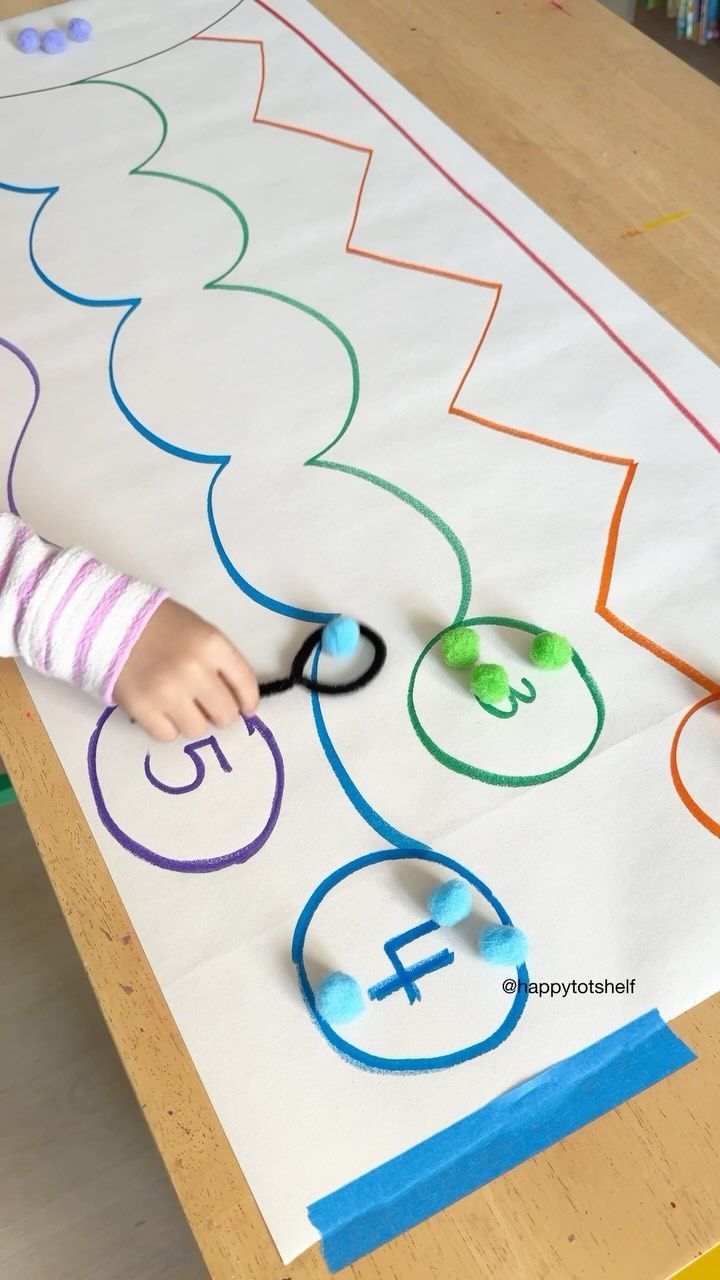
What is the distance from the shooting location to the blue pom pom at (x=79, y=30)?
2.85ft

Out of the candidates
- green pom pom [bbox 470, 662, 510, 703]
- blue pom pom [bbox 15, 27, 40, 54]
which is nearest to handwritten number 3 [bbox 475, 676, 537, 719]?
green pom pom [bbox 470, 662, 510, 703]

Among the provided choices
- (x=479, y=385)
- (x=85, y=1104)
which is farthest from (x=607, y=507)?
(x=85, y=1104)

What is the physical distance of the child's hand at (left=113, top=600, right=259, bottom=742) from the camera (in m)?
0.51

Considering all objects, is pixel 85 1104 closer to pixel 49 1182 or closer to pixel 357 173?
pixel 49 1182

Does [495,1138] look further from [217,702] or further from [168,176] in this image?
[168,176]

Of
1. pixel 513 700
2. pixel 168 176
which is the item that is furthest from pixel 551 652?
pixel 168 176

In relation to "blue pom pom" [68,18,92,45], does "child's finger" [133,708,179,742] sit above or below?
below

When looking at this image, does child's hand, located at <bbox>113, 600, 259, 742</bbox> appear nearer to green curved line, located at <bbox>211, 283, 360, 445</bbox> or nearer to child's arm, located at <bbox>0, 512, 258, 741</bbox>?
child's arm, located at <bbox>0, 512, 258, 741</bbox>

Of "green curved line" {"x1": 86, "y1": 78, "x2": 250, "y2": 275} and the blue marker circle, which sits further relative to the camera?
"green curved line" {"x1": 86, "y1": 78, "x2": 250, "y2": 275}

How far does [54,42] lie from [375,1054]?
838 millimetres

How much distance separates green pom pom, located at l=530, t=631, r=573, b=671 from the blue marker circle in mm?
114

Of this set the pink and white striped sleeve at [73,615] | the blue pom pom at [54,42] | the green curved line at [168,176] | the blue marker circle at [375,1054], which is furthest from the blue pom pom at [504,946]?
the blue pom pom at [54,42]

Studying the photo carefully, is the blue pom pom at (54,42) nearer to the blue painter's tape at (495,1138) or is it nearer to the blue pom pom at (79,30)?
the blue pom pom at (79,30)

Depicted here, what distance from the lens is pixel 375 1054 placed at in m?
0.42
